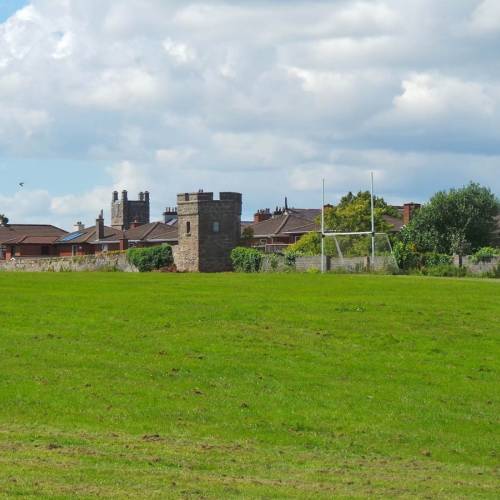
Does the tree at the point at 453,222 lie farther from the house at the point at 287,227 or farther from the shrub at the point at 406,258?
the shrub at the point at 406,258

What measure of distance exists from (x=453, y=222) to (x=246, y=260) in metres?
21.4

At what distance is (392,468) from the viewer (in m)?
16.6

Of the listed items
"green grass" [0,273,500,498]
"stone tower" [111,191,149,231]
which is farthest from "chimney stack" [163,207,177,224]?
"green grass" [0,273,500,498]

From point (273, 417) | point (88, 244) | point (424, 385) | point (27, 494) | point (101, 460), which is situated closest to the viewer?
point (27, 494)

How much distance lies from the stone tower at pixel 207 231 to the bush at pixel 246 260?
4.26m

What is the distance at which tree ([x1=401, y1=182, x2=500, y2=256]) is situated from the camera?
313ft

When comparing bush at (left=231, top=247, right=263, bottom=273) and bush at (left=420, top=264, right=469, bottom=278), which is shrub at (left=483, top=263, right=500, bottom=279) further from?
bush at (left=231, top=247, right=263, bottom=273)

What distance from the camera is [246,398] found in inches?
831

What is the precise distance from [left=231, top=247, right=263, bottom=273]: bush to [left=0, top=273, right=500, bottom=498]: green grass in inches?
1879

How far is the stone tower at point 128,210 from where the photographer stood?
164 meters

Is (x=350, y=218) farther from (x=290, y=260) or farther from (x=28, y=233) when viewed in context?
(x=28, y=233)

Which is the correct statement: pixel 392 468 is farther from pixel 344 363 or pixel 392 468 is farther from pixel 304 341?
pixel 304 341

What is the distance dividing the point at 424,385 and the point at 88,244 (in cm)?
11130

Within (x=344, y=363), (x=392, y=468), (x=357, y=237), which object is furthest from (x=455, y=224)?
(x=392, y=468)
